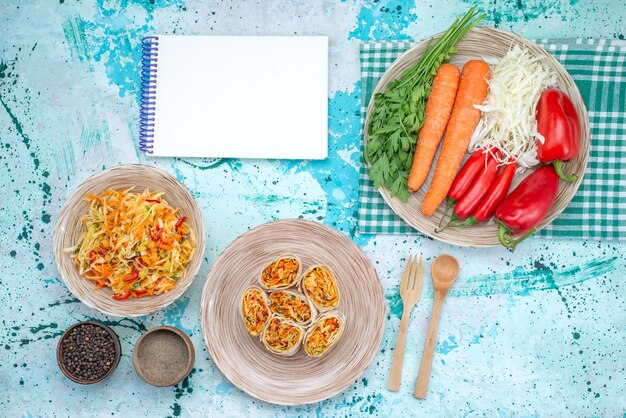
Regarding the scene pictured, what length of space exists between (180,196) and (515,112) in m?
1.20

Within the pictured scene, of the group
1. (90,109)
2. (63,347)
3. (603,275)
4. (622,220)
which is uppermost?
(90,109)

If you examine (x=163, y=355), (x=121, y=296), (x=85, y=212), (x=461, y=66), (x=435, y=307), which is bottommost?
(x=163, y=355)

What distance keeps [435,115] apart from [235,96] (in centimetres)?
75

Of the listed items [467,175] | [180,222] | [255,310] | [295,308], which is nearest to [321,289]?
[295,308]

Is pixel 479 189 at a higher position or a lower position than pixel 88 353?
higher

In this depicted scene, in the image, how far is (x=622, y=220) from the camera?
2297 mm

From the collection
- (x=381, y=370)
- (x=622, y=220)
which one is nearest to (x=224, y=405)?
(x=381, y=370)

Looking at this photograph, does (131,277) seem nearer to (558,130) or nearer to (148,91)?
(148,91)

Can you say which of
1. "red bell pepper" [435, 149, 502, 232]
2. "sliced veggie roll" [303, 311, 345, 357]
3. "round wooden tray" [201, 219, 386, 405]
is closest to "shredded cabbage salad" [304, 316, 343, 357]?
"sliced veggie roll" [303, 311, 345, 357]

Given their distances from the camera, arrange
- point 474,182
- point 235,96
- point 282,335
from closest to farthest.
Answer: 1. point 282,335
2. point 474,182
3. point 235,96

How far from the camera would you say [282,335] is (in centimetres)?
210

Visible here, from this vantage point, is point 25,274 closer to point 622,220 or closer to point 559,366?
point 559,366

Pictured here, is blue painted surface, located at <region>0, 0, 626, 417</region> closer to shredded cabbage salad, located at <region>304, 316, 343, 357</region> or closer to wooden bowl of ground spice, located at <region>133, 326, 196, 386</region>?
wooden bowl of ground spice, located at <region>133, 326, 196, 386</region>

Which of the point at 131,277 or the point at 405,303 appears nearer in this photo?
the point at 131,277
